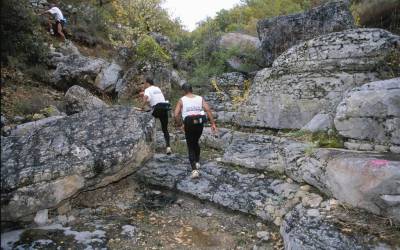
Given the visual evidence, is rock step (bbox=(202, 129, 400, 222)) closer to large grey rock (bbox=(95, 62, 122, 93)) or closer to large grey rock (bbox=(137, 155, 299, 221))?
large grey rock (bbox=(137, 155, 299, 221))

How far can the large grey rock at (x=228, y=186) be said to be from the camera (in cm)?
587

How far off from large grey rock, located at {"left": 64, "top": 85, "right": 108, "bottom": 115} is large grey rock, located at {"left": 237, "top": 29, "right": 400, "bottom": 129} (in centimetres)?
431

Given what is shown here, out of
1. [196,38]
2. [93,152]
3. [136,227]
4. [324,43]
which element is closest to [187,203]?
[136,227]

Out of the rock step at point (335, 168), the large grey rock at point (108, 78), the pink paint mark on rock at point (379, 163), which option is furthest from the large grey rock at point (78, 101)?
the pink paint mark on rock at point (379, 163)

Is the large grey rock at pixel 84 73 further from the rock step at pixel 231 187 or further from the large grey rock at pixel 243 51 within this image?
the rock step at pixel 231 187

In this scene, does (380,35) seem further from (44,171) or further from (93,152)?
(44,171)

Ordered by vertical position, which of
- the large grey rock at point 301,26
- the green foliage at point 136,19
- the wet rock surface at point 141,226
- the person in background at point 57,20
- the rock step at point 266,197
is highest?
the green foliage at point 136,19

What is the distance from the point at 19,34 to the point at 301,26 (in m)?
7.78

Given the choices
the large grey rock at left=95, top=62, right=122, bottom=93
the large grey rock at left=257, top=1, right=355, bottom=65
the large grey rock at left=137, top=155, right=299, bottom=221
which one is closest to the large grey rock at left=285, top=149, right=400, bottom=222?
the large grey rock at left=137, top=155, right=299, bottom=221

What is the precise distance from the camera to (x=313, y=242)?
183 inches

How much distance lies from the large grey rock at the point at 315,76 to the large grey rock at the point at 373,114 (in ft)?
3.04

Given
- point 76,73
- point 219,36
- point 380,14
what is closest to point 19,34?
point 76,73

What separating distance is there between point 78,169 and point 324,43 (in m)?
5.85

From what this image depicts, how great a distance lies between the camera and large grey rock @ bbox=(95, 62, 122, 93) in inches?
456
